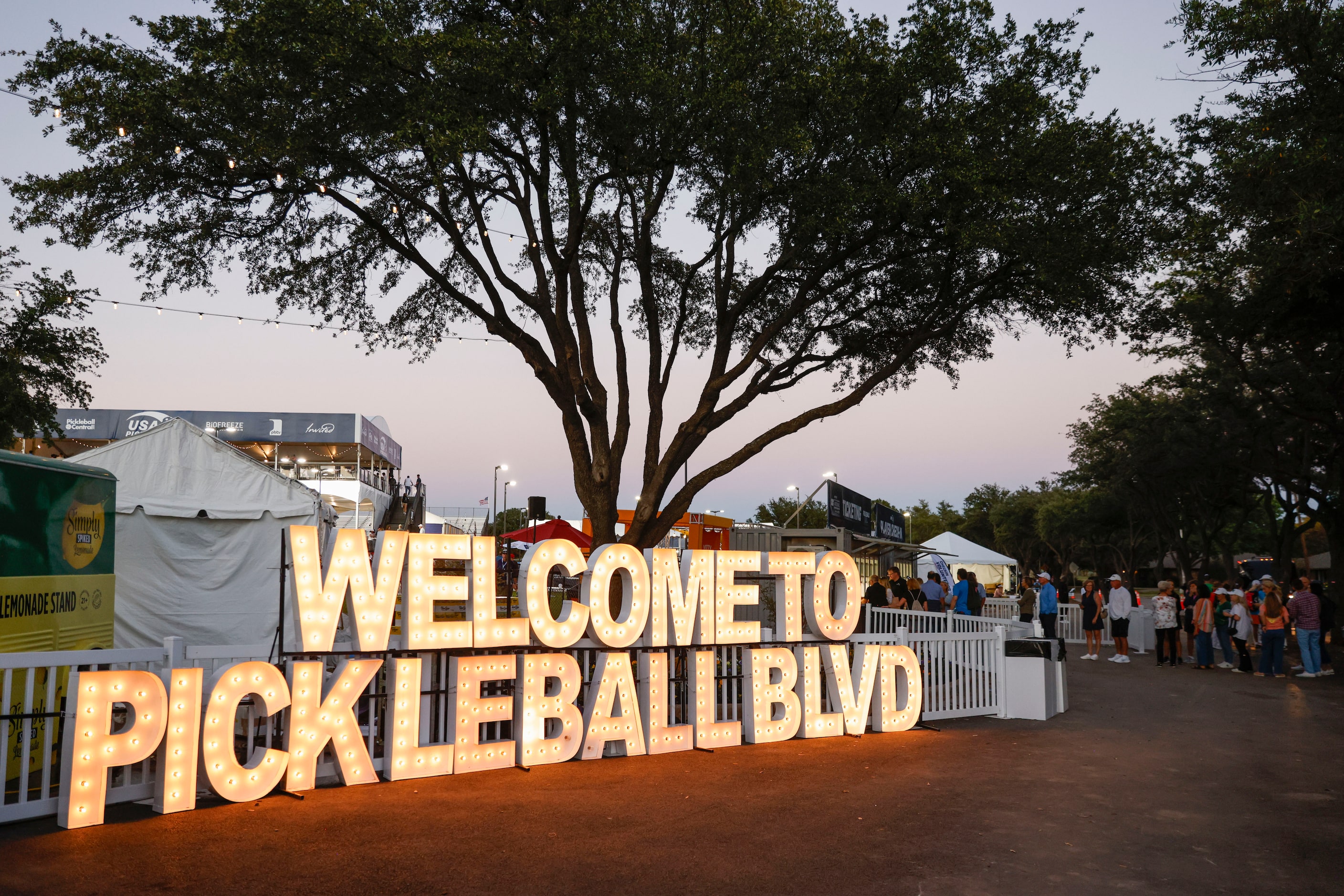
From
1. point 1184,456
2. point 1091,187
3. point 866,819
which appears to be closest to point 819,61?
point 1091,187

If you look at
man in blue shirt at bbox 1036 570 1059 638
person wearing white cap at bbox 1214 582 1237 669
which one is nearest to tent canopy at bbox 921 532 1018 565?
man in blue shirt at bbox 1036 570 1059 638

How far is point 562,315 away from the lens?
14320 millimetres

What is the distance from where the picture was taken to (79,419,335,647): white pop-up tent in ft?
44.7

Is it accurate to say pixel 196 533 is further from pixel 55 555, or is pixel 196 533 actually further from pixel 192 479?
pixel 55 555

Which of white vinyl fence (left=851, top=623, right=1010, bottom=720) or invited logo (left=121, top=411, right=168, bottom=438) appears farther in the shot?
invited logo (left=121, top=411, right=168, bottom=438)

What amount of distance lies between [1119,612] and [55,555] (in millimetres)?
20621

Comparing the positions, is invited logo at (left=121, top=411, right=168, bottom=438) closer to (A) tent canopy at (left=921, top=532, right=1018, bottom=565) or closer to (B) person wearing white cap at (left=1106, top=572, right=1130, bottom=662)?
(A) tent canopy at (left=921, top=532, right=1018, bottom=565)

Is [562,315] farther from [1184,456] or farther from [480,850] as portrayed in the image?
[1184,456]

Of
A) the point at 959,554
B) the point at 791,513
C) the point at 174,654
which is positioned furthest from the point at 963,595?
the point at 791,513

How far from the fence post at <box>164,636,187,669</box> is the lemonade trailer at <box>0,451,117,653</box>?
145 cm

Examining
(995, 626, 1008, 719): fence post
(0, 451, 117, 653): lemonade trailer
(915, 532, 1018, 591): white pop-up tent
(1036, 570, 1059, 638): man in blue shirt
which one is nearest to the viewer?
(0, 451, 117, 653): lemonade trailer

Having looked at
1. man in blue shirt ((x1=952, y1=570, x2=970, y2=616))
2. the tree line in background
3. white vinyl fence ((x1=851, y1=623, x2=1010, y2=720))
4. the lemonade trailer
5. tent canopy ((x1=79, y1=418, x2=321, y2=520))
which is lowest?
white vinyl fence ((x1=851, y1=623, x2=1010, y2=720))

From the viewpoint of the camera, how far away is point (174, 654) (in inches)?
277

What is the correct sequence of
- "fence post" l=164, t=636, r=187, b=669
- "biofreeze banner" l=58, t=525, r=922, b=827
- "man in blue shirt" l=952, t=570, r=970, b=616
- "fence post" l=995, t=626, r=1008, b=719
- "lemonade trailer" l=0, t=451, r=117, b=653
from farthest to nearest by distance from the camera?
"man in blue shirt" l=952, t=570, r=970, b=616
"fence post" l=995, t=626, r=1008, b=719
"lemonade trailer" l=0, t=451, r=117, b=653
"fence post" l=164, t=636, r=187, b=669
"biofreeze banner" l=58, t=525, r=922, b=827
